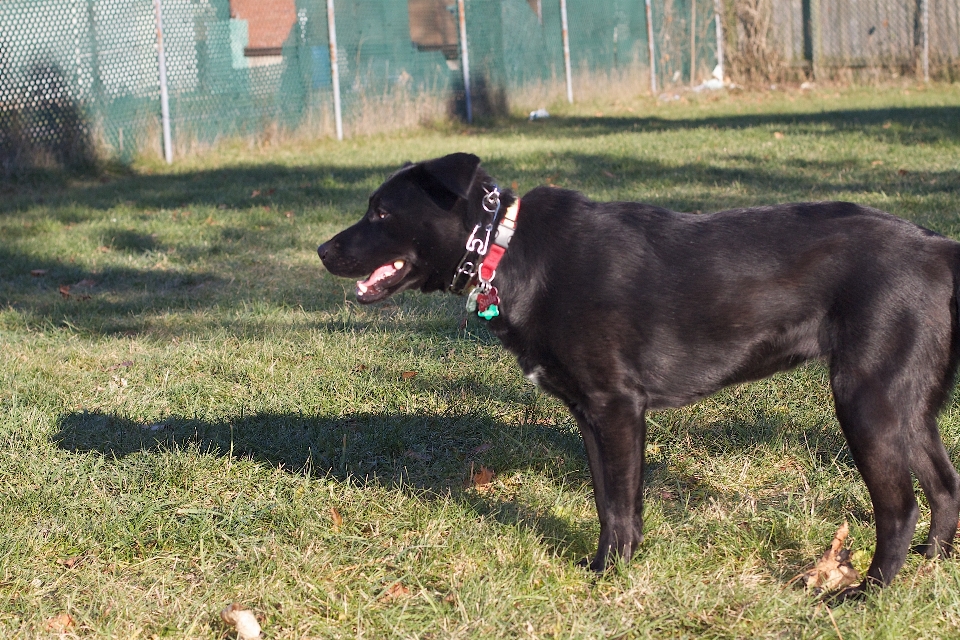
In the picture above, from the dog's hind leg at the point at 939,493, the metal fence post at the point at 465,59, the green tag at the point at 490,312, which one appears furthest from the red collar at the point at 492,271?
the metal fence post at the point at 465,59

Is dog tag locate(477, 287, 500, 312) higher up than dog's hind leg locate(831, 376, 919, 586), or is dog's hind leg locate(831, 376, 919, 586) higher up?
dog tag locate(477, 287, 500, 312)

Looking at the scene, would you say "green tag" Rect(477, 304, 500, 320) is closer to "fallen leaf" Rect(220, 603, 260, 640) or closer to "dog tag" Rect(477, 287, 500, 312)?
"dog tag" Rect(477, 287, 500, 312)

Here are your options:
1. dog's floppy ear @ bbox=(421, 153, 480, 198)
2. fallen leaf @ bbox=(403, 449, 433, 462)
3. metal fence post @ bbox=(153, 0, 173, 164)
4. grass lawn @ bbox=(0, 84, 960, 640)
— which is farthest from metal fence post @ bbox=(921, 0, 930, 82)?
dog's floppy ear @ bbox=(421, 153, 480, 198)

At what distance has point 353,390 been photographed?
15.5ft

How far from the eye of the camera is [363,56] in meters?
15.0

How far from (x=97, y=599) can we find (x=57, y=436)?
4.87 feet

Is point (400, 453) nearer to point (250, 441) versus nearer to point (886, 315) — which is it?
point (250, 441)

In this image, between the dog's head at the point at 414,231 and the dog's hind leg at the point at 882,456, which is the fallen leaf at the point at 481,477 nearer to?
the dog's head at the point at 414,231

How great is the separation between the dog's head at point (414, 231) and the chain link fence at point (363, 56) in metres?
Result: 9.35

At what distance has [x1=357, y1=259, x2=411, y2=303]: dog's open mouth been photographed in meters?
3.47

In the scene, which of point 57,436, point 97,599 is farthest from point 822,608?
point 57,436

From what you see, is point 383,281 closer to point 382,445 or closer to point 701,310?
point 382,445

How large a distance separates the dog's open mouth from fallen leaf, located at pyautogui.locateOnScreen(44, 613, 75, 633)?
1.37 meters

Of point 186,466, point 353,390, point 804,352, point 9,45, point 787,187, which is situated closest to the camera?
point 804,352
